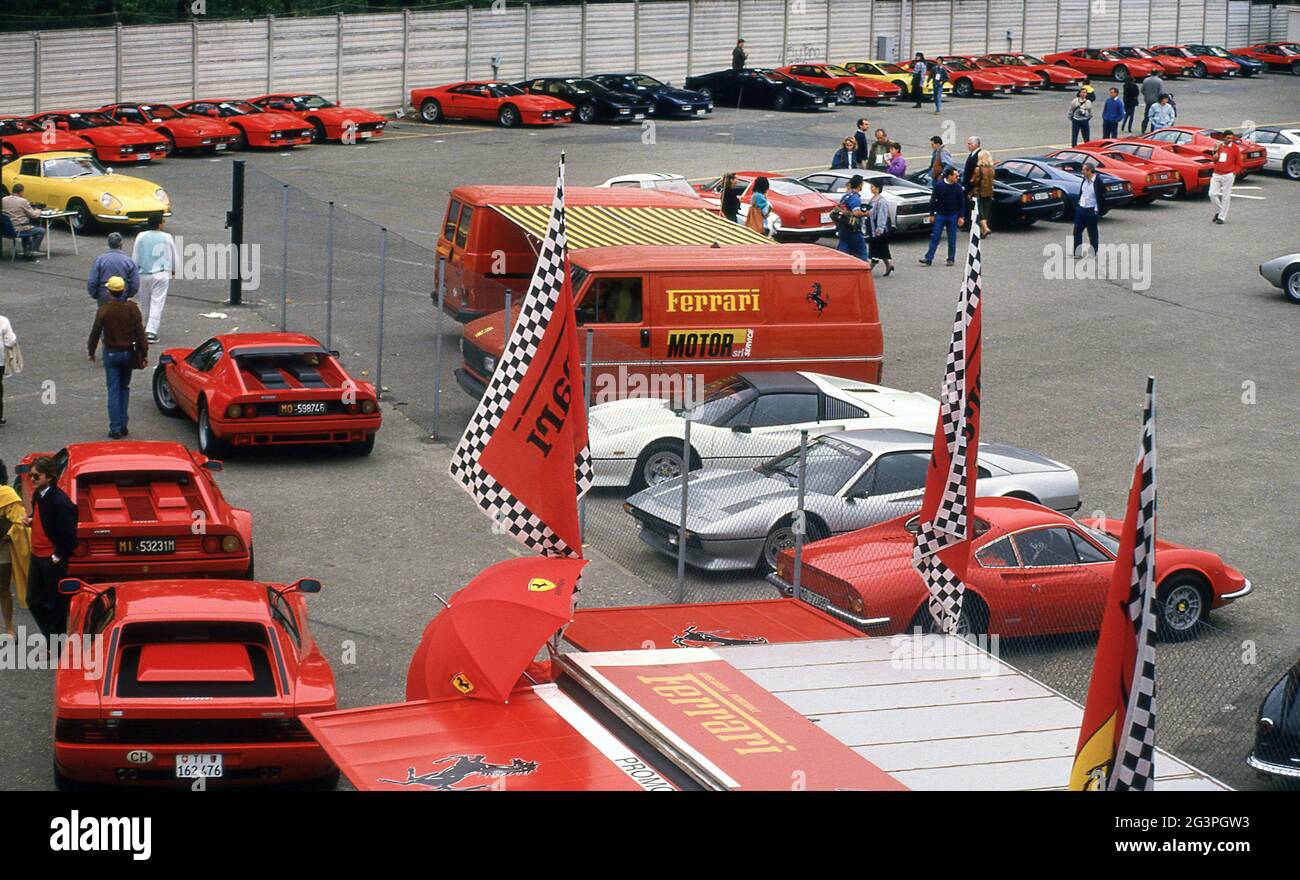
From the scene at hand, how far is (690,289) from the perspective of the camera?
61.3 ft

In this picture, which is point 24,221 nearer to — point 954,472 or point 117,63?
point 117,63

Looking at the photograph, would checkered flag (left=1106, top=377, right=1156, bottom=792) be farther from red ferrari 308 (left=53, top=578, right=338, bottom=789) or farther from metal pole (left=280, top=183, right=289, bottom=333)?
metal pole (left=280, top=183, right=289, bottom=333)

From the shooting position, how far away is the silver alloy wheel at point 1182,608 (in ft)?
42.7

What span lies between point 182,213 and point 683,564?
19524mm

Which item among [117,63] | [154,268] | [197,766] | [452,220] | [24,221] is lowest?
[197,766]

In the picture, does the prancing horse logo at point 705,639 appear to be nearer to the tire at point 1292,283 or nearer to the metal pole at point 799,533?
the metal pole at point 799,533

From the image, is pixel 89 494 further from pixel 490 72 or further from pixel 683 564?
pixel 490 72

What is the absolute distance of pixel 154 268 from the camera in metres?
21.1

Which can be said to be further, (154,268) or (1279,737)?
(154,268)

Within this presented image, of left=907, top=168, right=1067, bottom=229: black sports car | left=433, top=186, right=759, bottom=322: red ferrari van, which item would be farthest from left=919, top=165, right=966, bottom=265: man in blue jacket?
left=433, top=186, right=759, bottom=322: red ferrari van

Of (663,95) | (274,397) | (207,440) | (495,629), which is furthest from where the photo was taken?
(663,95)

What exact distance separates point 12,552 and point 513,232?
33.2ft

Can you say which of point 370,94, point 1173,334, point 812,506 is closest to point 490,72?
point 370,94

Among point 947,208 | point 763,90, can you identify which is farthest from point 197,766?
point 763,90
